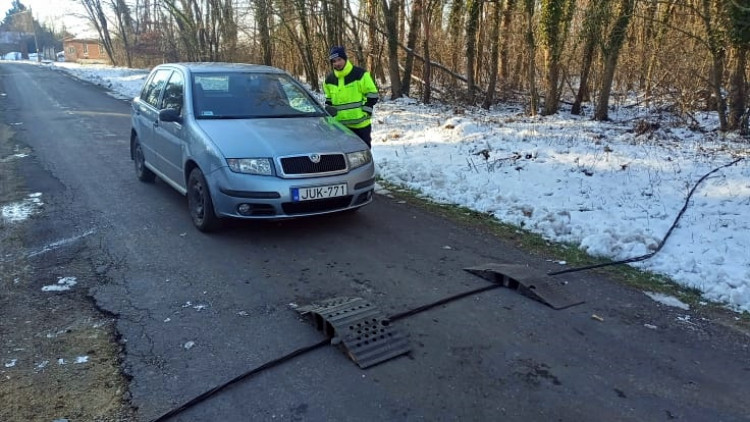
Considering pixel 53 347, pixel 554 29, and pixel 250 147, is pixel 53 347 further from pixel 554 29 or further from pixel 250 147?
pixel 554 29

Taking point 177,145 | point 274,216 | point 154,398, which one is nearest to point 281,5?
point 177,145

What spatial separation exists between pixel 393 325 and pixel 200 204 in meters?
2.88

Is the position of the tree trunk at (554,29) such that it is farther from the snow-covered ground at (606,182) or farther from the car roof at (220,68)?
the car roof at (220,68)

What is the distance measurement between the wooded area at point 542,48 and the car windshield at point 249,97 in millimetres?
6404

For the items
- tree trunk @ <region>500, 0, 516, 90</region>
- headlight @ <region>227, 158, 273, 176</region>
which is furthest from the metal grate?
tree trunk @ <region>500, 0, 516, 90</region>

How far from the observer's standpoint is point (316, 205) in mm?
5344

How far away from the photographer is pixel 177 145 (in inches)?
240

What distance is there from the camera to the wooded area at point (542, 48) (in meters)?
9.78

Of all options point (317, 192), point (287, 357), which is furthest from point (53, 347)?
point (317, 192)

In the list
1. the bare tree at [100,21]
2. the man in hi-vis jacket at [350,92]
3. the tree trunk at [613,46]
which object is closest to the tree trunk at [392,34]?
the tree trunk at [613,46]

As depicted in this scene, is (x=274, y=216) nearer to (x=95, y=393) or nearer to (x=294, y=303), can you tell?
(x=294, y=303)

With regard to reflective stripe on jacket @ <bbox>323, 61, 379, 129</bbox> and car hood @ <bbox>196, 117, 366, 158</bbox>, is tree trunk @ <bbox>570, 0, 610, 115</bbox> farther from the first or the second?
car hood @ <bbox>196, 117, 366, 158</bbox>

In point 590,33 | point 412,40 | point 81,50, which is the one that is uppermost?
point 81,50

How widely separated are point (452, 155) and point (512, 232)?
10.7 feet
